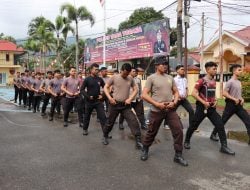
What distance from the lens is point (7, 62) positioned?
59812 millimetres

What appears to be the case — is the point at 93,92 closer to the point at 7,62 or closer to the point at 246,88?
the point at 246,88

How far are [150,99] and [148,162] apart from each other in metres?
1.00

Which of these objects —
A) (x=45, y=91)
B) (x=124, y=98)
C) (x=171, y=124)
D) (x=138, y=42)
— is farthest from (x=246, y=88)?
(x=171, y=124)

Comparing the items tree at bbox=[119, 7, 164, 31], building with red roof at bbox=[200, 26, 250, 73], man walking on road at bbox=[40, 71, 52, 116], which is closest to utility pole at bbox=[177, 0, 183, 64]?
man walking on road at bbox=[40, 71, 52, 116]

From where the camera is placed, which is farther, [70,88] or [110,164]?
[70,88]

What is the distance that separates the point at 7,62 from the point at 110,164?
187 ft

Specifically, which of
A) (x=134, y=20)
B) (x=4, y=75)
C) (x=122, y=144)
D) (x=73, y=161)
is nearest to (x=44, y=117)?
(x=122, y=144)

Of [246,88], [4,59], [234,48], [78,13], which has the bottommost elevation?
[246,88]

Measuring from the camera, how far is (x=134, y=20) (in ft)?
143

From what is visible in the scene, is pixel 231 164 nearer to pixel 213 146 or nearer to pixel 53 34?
pixel 213 146

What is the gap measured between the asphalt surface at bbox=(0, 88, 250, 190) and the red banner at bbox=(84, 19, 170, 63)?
40.7 ft

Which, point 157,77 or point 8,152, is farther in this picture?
point 8,152

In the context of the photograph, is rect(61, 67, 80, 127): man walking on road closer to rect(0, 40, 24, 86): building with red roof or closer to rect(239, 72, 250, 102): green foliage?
rect(239, 72, 250, 102): green foliage

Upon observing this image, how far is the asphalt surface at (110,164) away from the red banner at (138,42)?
488 inches
